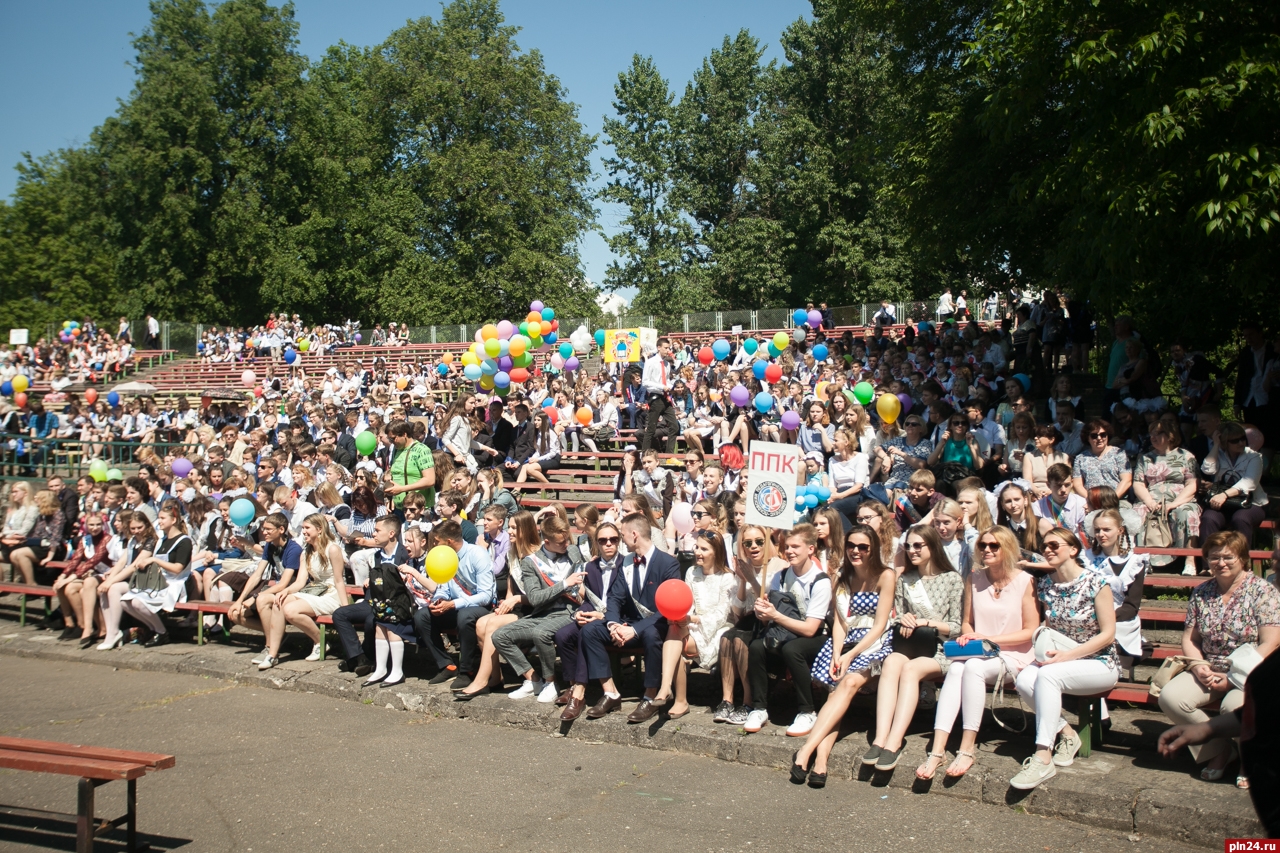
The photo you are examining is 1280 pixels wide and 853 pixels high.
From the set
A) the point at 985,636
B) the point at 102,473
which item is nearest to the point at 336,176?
the point at 102,473

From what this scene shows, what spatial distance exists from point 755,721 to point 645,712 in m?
0.77

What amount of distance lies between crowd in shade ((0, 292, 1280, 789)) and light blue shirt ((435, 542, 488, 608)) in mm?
19

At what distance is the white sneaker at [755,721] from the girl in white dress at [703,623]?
0.56 metres

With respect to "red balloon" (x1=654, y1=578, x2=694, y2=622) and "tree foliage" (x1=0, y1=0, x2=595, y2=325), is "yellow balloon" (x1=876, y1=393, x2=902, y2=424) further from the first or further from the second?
"tree foliage" (x1=0, y1=0, x2=595, y2=325)

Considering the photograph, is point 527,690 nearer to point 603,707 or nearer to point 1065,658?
point 603,707

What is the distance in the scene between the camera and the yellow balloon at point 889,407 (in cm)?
1109

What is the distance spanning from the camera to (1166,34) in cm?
818

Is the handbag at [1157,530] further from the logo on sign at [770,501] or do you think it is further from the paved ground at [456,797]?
the paved ground at [456,797]

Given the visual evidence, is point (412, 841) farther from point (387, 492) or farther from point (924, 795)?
point (387, 492)

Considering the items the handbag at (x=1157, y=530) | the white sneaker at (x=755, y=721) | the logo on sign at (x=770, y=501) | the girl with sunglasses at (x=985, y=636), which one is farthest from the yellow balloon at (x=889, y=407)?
the white sneaker at (x=755, y=721)

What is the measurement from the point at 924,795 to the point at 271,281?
1575 inches

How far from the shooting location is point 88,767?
16.2 feet

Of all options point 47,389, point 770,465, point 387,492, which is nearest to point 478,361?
point 387,492

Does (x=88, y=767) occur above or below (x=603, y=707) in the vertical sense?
above
